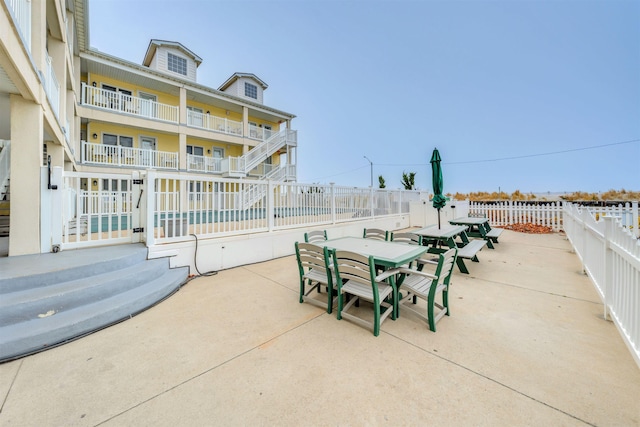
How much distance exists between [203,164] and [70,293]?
13052mm

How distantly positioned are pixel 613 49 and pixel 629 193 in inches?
468

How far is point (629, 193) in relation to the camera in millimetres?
15930

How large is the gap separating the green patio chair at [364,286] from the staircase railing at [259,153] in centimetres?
1303

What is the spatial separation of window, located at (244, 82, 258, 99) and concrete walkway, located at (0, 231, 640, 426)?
17.7 metres

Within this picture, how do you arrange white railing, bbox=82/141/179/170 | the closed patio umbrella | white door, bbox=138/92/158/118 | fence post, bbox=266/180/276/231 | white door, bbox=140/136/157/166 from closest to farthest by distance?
1. fence post, bbox=266/180/276/231
2. the closed patio umbrella
3. white railing, bbox=82/141/179/170
4. white door, bbox=138/92/158/118
5. white door, bbox=140/136/157/166

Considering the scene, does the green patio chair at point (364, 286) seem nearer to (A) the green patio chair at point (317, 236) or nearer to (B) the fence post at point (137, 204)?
(A) the green patio chair at point (317, 236)

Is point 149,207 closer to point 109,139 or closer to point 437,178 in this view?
point 437,178

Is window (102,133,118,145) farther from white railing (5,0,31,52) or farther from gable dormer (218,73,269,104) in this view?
white railing (5,0,31,52)

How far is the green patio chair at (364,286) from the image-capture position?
8.84 ft

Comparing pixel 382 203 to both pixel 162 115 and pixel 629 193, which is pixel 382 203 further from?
pixel 629 193

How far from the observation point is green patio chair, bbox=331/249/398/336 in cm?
269

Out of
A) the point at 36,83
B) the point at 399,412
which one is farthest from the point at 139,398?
the point at 36,83

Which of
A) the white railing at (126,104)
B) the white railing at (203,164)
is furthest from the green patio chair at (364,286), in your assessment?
the white railing at (126,104)

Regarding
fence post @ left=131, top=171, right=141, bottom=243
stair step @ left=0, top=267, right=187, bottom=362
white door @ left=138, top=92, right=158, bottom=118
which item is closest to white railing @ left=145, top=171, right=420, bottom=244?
fence post @ left=131, top=171, right=141, bottom=243
